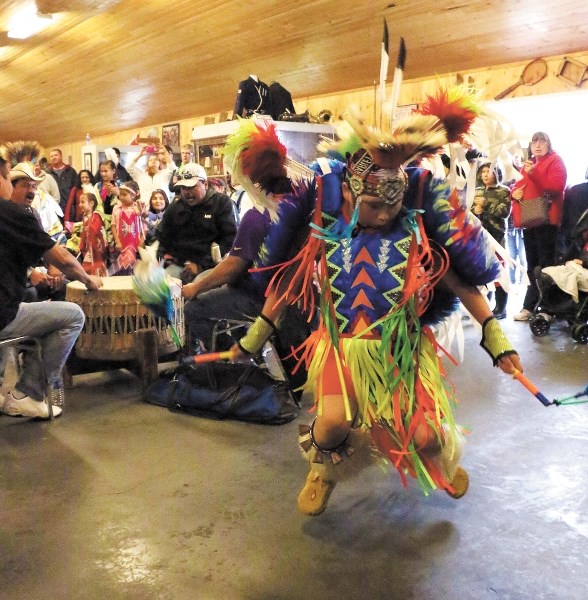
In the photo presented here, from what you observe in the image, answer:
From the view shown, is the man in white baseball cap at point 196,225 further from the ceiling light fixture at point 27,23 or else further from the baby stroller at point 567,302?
the ceiling light fixture at point 27,23

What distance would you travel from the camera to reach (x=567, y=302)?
4789 millimetres

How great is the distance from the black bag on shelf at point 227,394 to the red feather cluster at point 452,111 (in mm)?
1619

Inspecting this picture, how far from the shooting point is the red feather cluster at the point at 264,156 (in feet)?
7.04

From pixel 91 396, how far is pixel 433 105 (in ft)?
8.16

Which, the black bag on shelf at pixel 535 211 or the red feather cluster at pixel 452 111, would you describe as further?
the black bag on shelf at pixel 535 211

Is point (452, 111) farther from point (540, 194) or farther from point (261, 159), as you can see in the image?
point (540, 194)

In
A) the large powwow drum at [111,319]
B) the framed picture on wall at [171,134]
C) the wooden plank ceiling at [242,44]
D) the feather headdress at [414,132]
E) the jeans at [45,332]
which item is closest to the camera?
the feather headdress at [414,132]

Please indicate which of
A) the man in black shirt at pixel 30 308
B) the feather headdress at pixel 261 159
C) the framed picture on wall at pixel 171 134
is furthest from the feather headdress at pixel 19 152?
the framed picture on wall at pixel 171 134

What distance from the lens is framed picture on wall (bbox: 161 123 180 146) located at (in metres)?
10.2

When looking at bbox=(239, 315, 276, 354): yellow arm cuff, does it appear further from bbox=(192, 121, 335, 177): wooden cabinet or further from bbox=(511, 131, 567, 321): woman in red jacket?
bbox=(511, 131, 567, 321): woman in red jacket

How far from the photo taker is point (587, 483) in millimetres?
2436

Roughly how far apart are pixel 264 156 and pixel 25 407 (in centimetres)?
185

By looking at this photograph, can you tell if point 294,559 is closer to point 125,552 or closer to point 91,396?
point 125,552

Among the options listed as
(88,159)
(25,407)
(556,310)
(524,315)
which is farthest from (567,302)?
(88,159)
